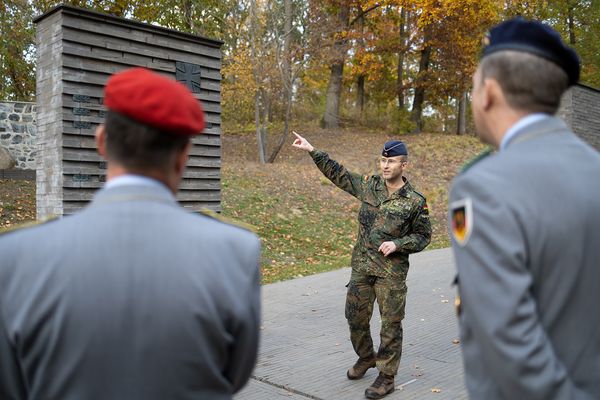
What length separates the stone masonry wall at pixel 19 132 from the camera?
576 inches

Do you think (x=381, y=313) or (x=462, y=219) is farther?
(x=381, y=313)

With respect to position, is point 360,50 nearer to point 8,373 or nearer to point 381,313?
point 381,313

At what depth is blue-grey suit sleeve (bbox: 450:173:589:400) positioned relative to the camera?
5.42 feet

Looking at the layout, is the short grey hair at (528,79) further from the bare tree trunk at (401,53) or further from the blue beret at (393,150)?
the bare tree trunk at (401,53)

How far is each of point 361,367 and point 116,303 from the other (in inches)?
154

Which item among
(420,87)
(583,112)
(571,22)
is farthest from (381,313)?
(571,22)

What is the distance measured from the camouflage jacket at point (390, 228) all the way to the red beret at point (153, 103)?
332cm

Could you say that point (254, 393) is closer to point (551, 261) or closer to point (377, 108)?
point (551, 261)

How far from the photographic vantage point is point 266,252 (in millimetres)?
11609

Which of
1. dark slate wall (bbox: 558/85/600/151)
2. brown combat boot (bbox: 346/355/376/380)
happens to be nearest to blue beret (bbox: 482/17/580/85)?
brown combat boot (bbox: 346/355/376/380)

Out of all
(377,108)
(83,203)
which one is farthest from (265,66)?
(83,203)

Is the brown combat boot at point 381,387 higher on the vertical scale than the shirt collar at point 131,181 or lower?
lower

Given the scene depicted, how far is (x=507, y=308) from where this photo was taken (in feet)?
5.43

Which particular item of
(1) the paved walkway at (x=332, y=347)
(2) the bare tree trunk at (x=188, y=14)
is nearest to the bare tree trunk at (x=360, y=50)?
(2) the bare tree trunk at (x=188, y=14)
